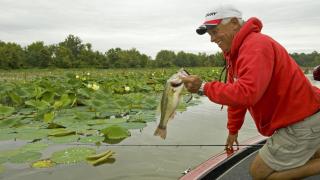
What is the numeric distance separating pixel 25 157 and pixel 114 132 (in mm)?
1588

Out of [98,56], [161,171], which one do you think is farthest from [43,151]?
[98,56]

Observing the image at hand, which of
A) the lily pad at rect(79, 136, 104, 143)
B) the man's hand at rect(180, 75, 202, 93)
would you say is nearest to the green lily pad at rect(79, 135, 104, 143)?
the lily pad at rect(79, 136, 104, 143)

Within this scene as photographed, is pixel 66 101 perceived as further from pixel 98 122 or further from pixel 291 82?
pixel 291 82

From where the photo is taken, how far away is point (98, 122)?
695cm

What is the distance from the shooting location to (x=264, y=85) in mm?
2154

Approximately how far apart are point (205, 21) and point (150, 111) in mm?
6524

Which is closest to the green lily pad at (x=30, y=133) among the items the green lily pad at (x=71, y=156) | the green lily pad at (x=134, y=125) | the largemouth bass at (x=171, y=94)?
the green lily pad at (x=71, y=156)

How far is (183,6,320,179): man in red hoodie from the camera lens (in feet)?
7.04

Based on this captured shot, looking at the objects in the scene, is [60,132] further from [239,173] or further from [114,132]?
[239,173]

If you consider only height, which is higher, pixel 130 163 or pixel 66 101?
pixel 66 101

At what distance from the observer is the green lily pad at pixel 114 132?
19.9 ft

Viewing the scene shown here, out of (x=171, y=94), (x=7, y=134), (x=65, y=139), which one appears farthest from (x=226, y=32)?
(x=7, y=134)

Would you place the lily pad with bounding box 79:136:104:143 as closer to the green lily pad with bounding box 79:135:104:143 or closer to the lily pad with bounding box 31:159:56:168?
the green lily pad with bounding box 79:135:104:143

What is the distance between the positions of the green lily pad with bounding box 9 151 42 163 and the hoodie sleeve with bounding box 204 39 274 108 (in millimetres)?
3294
